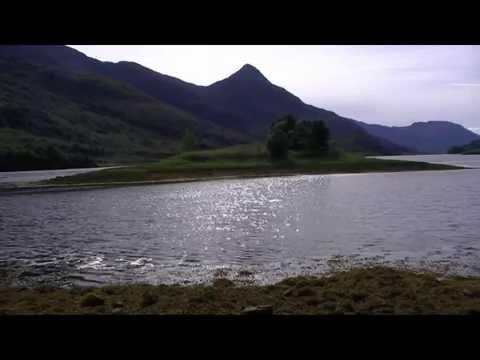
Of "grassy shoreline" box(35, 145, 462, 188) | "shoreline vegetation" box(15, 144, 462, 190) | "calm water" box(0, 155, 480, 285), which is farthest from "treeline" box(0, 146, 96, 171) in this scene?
"calm water" box(0, 155, 480, 285)

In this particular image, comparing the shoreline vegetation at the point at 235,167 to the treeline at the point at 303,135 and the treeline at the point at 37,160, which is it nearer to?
the treeline at the point at 303,135

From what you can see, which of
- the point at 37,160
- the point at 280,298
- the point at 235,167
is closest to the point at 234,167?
the point at 235,167

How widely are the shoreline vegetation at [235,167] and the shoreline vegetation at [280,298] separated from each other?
7927 centimetres

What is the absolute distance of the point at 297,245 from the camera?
24.0 meters

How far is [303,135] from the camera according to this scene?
13775 centimetres

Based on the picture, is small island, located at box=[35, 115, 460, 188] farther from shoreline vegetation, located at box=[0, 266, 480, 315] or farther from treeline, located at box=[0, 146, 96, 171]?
shoreline vegetation, located at box=[0, 266, 480, 315]

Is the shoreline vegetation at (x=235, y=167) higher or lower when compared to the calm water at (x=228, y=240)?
higher

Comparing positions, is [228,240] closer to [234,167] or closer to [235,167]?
[234,167]

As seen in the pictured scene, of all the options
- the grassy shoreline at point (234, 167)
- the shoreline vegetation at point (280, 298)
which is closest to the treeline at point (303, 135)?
the grassy shoreline at point (234, 167)

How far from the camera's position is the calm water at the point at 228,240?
1805cm

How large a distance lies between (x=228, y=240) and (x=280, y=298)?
15.2 m

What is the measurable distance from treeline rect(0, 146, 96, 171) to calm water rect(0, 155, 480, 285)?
132 metres

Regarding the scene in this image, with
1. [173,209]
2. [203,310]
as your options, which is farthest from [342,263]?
[173,209]

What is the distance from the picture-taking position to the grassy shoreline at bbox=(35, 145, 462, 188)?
9862 centimetres
